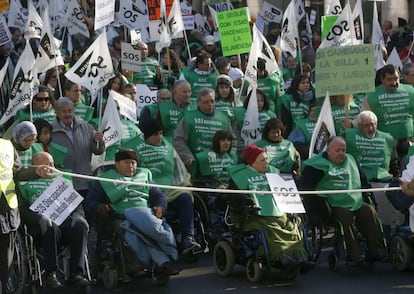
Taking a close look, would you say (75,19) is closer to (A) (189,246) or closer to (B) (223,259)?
(A) (189,246)

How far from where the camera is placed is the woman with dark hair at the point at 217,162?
40.0 ft

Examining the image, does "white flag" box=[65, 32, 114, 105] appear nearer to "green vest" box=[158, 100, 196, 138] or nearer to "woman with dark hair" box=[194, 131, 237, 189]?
"green vest" box=[158, 100, 196, 138]

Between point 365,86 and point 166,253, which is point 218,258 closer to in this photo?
point 166,253

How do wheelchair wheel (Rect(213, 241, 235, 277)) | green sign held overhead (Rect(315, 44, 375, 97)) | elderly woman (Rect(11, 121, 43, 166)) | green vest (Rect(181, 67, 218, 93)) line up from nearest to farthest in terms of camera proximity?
1. elderly woman (Rect(11, 121, 43, 166))
2. wheelchair wheel (Rect(213, 241, 235, 277))
3. green sign held overhead (Rect(315, 44, 375, 97))
4. green vest (Rect(181, 67, 218, 93))

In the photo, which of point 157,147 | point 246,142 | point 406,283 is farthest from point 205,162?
point 406,283

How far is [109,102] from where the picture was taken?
1280cm

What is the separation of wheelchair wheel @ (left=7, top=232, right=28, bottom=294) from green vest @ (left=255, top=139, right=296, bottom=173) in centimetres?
297

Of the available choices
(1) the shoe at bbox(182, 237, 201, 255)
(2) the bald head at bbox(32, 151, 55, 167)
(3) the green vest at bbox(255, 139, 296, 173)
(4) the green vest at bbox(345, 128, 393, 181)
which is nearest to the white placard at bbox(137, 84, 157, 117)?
(3) the green vest at bbox(255, 139, 296, 173)

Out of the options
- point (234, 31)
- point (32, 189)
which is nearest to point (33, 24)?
point (234, 31)

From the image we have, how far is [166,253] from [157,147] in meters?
1.83

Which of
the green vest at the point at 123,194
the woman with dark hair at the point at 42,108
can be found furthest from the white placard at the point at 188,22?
the green vest at the point at 123,194

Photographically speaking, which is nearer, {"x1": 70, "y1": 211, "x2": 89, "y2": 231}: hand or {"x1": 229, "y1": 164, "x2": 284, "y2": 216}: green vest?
{"x1": 70, "y1": 211, "x2": 89, "y2": 231}: hand

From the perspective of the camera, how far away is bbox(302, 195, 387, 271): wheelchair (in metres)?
11.2

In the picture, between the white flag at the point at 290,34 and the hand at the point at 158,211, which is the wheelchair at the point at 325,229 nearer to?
the hand at the point at 158,211
